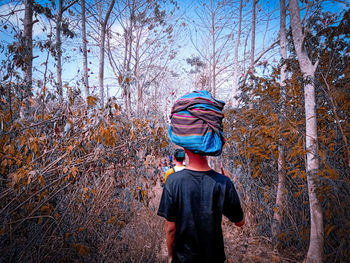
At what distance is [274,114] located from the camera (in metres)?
2.65

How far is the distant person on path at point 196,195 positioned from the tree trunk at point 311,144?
1.25 meters

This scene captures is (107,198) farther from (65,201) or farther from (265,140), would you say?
(265,140)

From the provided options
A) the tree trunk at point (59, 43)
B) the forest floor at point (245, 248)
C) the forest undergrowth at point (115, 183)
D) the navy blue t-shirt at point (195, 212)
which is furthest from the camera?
the forest floor at point (245, 248)

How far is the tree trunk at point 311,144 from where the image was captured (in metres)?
1.97

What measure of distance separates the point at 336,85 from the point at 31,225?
13.0 ft

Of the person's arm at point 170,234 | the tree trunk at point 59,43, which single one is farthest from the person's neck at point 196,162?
the tree trunk at point 59,43

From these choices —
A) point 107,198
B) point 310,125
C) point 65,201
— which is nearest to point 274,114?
point 310,125

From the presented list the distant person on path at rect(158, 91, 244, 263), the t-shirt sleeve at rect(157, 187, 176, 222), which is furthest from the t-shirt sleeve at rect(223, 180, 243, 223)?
the t-shirt sleeve at rect(157, 187, 176, 222)

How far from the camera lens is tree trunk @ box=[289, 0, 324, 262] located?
1967mm

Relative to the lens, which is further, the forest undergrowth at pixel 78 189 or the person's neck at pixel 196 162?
the forest undergrowth at pixel 78 189

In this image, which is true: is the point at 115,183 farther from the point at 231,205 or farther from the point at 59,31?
the point at 59,31

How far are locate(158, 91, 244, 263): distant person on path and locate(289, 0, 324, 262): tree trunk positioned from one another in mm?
1249

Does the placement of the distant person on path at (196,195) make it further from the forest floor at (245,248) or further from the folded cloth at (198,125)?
the forest floor at (245,248)

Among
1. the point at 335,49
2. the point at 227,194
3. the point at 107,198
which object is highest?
the point at 335,49
